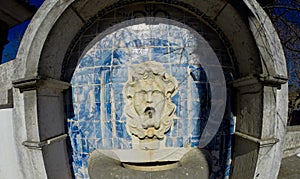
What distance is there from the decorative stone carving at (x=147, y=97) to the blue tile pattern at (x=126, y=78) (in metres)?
0.06

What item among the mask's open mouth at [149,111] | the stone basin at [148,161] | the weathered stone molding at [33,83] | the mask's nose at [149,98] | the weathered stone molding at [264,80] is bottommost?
the stone basin at [148,161]

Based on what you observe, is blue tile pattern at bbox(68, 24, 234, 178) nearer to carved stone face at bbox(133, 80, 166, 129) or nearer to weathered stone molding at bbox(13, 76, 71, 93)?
carved stone face at bbox(133, 80, 166, 129)

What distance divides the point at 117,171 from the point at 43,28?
148 cm

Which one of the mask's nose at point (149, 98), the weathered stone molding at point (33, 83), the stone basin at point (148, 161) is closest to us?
the weathered stone molding at point (33, 83)

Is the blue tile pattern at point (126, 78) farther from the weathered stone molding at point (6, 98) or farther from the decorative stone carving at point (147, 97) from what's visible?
the weathered stone molding at point (6, 98)

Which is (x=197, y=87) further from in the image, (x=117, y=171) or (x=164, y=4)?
(x=117, y=171)

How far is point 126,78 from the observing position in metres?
2.34

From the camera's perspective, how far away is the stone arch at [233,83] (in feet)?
6.66

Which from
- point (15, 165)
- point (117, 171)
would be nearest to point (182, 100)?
point (117, 171)

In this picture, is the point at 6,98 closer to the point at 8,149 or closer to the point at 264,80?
the point at 8,149

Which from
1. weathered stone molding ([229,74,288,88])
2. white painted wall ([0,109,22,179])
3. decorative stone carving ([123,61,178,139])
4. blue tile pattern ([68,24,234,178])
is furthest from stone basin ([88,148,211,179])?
weathered stone molding ([229,74,288,88])

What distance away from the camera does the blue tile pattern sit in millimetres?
2344

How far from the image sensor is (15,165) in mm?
2262

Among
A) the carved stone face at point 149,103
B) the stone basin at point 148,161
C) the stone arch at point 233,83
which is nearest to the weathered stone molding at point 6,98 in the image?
the stone arch at point 233,83
